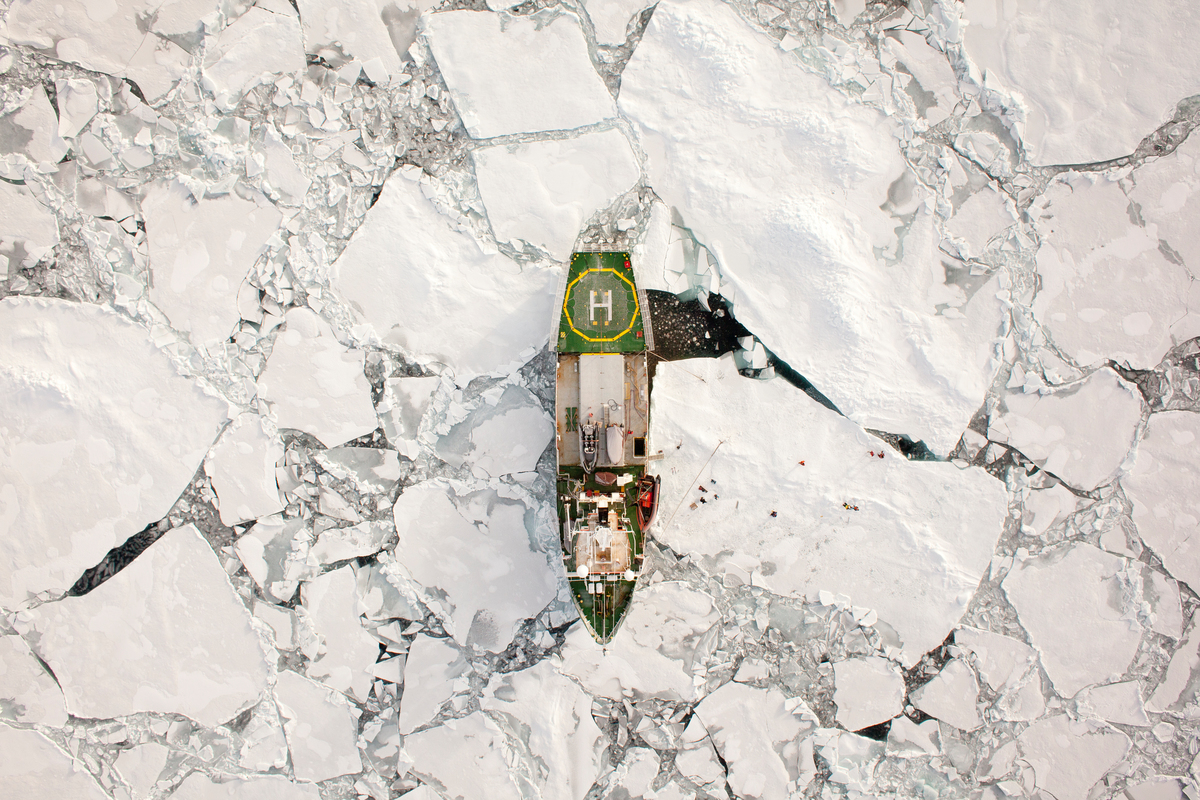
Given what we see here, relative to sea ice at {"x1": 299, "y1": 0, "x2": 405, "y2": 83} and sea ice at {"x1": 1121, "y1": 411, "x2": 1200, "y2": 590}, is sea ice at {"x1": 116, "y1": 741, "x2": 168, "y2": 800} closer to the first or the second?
sea ice at {"x1": 299, "y1": 0, "x2": 405, "y2": 83}

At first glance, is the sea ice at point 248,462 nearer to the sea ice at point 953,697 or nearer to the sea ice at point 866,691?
the sea ice at point 866,691

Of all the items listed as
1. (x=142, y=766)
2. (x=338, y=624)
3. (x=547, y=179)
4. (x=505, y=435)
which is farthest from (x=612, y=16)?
(x=142, y=766)

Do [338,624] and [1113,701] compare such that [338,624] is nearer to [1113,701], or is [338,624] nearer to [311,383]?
[311,383]

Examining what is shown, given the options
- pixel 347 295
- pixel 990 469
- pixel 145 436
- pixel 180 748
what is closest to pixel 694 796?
pixel 990 469

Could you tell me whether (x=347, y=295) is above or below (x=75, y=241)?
below

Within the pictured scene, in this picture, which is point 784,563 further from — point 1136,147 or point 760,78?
point 1136,147

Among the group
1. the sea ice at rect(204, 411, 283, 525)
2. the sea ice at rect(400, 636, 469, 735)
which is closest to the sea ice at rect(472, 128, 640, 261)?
the sea ice at rect(204, 411, 283, 525)
